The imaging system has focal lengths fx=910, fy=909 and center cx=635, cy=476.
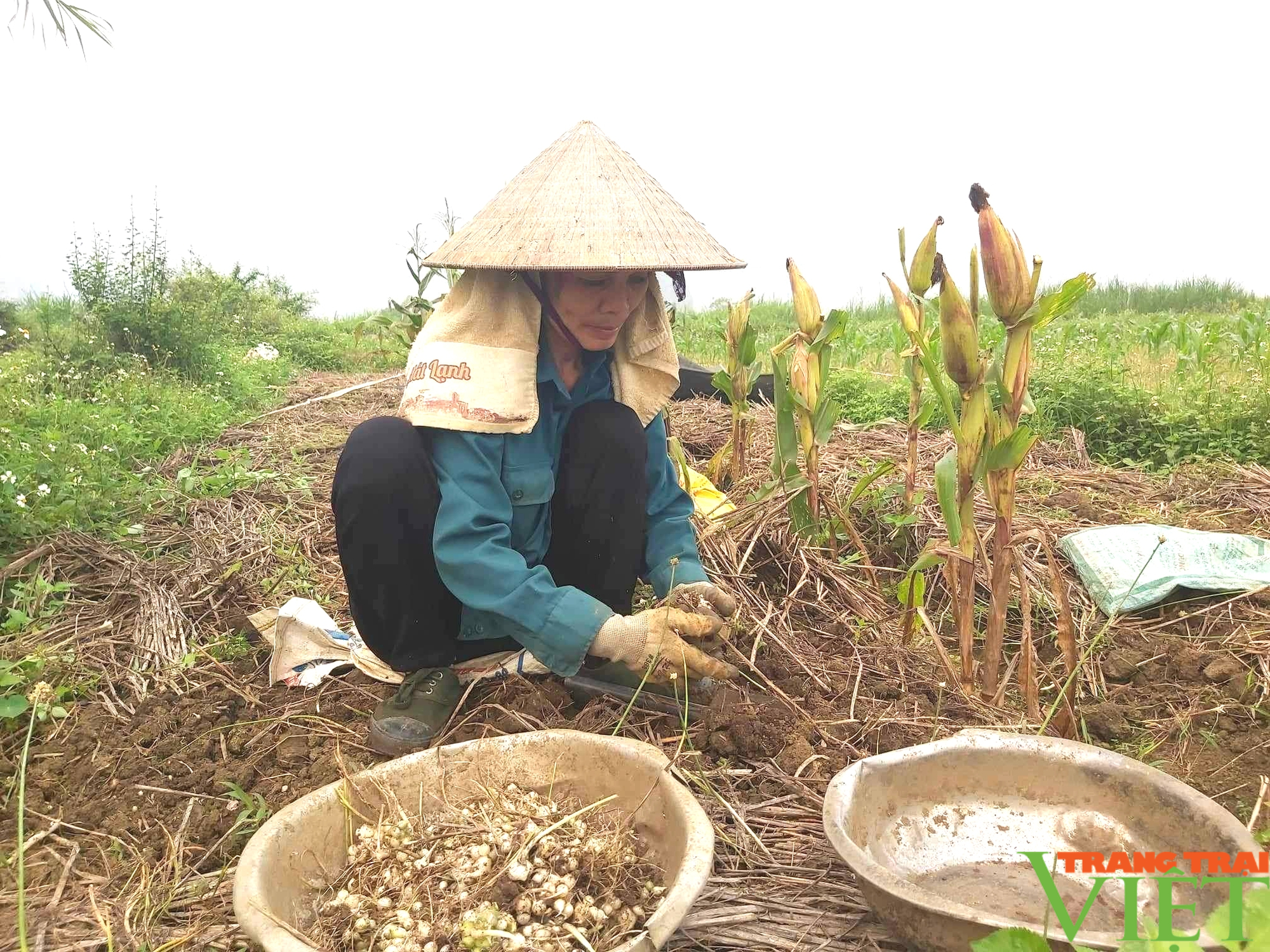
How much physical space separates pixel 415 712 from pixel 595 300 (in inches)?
33.5

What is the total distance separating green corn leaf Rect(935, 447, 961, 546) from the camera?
1.66 metres

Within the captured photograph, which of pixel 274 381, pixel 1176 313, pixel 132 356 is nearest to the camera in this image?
pixel 132 356

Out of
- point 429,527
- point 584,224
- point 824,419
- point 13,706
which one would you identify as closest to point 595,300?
point 584,224

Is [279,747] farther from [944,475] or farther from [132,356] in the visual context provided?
[132,356]

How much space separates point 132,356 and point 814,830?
418 cm

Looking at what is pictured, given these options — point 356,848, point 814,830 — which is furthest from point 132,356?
point 814,830

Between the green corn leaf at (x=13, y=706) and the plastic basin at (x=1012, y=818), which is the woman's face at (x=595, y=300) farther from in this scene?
the green corn leaf at (x=13, y=706)

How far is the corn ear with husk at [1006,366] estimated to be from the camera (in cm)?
148

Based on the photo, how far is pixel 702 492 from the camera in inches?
109

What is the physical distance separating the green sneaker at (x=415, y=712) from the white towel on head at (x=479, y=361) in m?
0.52

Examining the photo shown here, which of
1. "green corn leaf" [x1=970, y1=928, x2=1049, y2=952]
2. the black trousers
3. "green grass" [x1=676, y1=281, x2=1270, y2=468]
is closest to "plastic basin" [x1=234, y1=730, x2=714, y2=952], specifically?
"green corn leaf" [x1=970, y1=928, x2=1049, y2=952]

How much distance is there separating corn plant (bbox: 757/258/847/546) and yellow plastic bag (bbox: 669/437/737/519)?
28cm

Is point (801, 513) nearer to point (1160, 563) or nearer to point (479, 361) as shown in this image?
point (1160, 563)

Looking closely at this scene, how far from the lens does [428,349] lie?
5.58 ft
